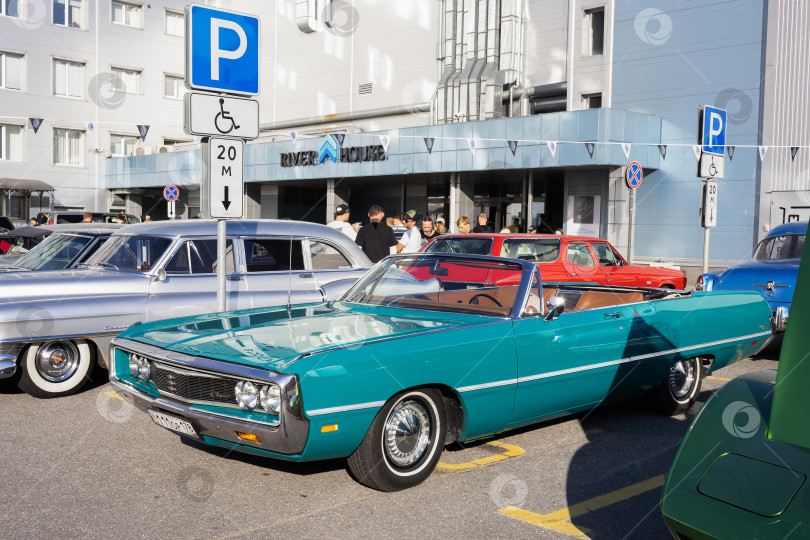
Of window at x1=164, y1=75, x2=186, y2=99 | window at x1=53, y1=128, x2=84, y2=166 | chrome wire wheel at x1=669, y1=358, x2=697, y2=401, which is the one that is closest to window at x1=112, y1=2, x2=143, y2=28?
window at x1=164, y1=75, x2=186, y2=99

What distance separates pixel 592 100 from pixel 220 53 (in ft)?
65.2

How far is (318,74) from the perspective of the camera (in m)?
36.5

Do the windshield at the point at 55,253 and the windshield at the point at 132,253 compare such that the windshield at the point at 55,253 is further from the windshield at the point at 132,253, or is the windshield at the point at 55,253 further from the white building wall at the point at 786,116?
the white building wall at the point at 786,116

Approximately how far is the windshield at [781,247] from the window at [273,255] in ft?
21.4

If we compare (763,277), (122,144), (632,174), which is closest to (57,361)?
(763,277)

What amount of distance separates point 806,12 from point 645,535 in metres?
20.1

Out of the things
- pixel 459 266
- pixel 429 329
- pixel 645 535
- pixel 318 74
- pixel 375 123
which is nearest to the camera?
pixel 645 535

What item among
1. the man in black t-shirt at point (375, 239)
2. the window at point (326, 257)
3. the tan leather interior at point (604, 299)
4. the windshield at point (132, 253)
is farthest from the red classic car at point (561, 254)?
the windshield at point (132, 253)

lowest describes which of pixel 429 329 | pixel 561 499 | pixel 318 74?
pixel 561 499

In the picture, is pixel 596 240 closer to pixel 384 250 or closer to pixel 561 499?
pixel 384 250

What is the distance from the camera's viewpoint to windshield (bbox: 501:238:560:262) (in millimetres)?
11383

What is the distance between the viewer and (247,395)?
4.18m

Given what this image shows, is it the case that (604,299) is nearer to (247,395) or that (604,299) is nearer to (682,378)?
(682,378)

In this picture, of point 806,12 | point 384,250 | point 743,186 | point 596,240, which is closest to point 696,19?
point 806,12
